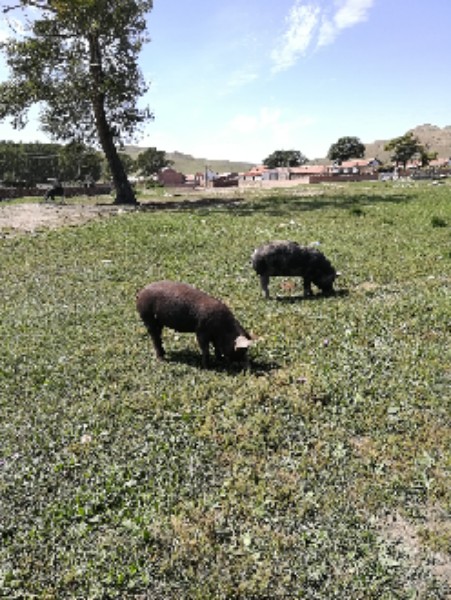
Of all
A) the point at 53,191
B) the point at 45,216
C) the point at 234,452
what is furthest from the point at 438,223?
the point at 53,191

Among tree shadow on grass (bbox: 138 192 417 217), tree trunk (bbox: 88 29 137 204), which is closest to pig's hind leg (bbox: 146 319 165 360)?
tree shadow on grass (bbox: 138 192 417 217)

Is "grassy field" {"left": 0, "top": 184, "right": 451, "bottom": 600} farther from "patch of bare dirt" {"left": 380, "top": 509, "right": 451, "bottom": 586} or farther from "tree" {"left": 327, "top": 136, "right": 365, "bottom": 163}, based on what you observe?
"tree" {"left": 327, "top": 136, "right": 365, "bottom": 163}

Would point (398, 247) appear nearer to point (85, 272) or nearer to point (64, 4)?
point (85, 272)

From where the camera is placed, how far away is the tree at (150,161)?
144 m

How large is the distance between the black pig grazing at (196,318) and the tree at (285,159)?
629 ft

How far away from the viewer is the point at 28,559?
535 centimetres

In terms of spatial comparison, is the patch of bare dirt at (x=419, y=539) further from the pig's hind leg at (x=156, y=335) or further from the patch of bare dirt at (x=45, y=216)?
the patch of bare dirt at (x=45, y=216)

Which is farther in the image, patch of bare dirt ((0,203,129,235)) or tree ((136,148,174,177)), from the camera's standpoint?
tree ((136,148,174,177))

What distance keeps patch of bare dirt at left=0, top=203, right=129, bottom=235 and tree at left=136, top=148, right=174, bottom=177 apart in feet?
378

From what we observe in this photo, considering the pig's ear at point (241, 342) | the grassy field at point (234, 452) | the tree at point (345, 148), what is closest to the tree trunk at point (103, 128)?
the grassy field at point (234, 452)

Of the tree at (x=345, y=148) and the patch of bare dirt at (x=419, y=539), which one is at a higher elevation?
the tree at (x=345, y=148)

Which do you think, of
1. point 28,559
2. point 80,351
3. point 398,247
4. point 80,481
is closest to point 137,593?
point 28,559

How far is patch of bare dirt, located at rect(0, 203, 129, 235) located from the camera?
25625mm

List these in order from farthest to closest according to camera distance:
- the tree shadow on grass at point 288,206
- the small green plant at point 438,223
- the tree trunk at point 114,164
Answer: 1. the tree trunk at point 114,164
2. the tree shadow on grass at point 288,206
3. the small green plant at point 438,223
